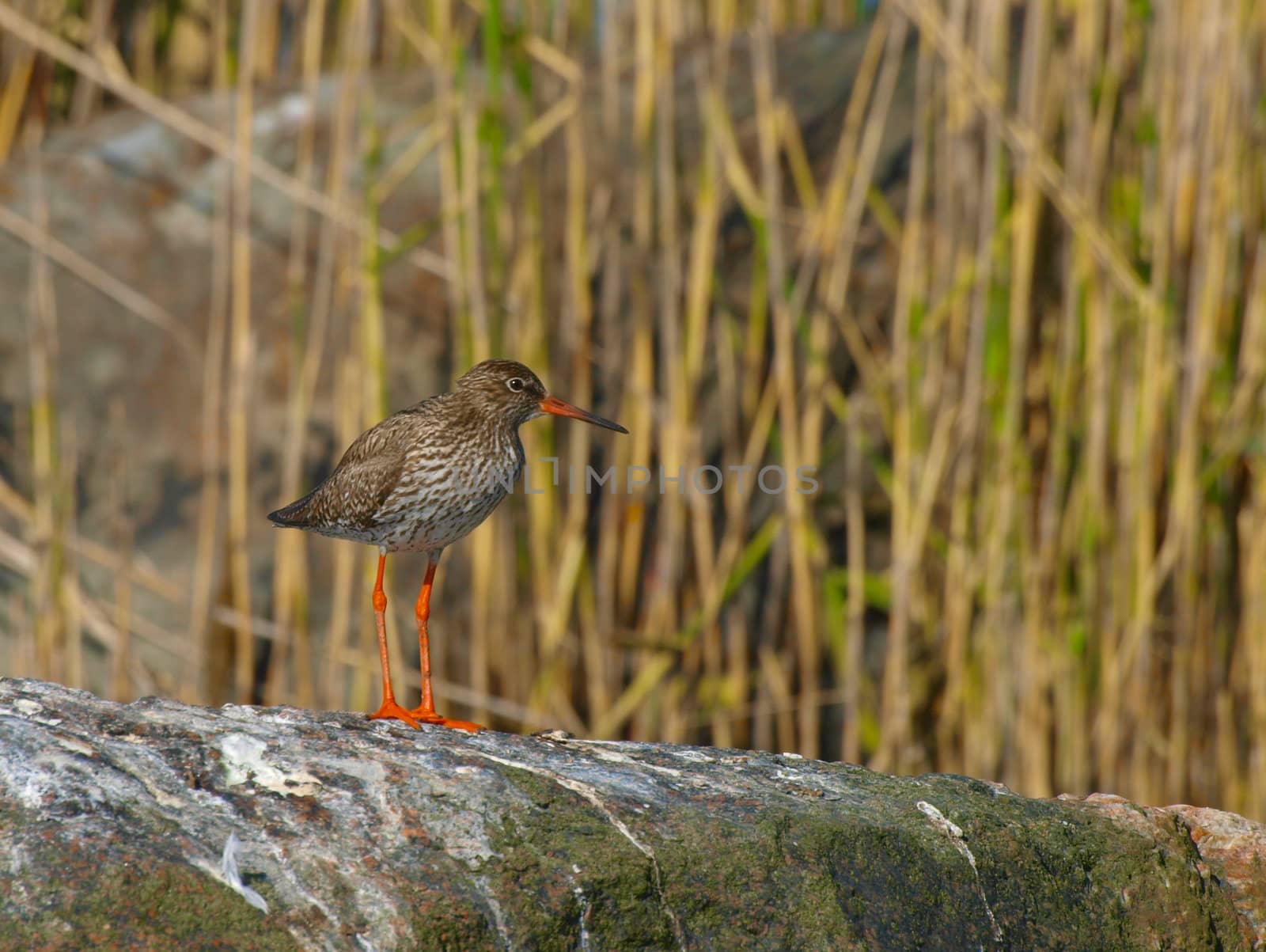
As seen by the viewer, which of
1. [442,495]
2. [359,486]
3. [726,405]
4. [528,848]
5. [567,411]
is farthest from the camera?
[726,405]

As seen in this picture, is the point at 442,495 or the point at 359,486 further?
the point at 359,486

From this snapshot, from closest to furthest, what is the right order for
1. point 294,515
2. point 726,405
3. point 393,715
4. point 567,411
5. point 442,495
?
point 393,715 < point 442,495 < point 567,411 < point 294,515 < point 726,405

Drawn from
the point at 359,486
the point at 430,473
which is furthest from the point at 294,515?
the point at 430,473

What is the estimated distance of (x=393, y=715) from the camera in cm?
354

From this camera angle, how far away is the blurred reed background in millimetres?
5418

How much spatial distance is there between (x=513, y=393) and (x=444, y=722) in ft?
3.17

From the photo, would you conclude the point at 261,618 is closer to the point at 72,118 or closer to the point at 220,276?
the point at 220,276

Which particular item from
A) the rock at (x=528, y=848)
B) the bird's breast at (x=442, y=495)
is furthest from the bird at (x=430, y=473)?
the rock at (x=528, y=848)

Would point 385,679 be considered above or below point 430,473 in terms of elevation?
below

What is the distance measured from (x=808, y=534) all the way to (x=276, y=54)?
3.65 meters

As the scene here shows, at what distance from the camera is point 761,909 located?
2623 millimetres

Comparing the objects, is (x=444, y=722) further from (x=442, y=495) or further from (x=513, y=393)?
(x=513, y=393)

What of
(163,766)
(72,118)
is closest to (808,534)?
(163,766)

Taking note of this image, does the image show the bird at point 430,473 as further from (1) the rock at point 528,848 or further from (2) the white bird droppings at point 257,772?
(2) the white bird droppings at point 257,772
